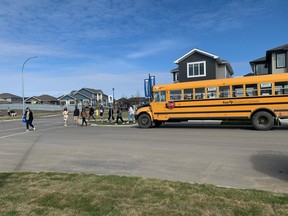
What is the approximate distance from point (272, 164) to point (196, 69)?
31486 mm

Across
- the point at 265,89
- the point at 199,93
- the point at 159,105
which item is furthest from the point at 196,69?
the point at 265,89

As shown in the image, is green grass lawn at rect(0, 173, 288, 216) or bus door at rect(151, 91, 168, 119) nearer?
green grass lawn at rect(0, 173, 288, 216)

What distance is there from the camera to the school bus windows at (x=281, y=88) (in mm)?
15578

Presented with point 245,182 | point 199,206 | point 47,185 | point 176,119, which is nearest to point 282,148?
point 245,182

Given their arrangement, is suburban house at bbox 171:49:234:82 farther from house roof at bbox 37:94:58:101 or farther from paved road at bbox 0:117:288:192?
house roof at bbox 37:94:58:101

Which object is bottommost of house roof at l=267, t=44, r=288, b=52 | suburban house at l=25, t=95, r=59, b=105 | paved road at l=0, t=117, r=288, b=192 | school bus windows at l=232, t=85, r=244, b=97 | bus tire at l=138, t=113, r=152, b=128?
paved road at l=0, t=117, r=288, b=192

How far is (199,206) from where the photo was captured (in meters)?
4.50

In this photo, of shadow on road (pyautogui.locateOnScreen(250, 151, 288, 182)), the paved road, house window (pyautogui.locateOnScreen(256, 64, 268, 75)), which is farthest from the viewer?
house window (pyautogui.locateOnScreen(256, 64, 268, 75))

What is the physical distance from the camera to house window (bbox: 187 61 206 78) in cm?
3803

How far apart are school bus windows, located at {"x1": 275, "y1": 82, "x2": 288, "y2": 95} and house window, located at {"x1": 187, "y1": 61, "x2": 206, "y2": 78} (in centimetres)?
2251

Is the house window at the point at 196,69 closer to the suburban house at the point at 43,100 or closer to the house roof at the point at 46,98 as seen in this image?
the suburban house at the point at 43,100

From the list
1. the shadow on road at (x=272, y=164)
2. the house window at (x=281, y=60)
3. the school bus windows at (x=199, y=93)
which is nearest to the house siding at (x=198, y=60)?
the house window at (x=281, y=60)

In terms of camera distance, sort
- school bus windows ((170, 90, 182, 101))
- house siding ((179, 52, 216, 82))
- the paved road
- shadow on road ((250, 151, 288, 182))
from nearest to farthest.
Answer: the paved road → shadow on road ((250, 151, 288, 182)) → school bus windows ((170, 90, 182, 101)) → house siding ((179, 52, 216, 82))

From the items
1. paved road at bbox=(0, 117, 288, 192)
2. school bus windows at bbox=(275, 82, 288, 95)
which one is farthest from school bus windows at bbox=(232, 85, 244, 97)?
paved road at bbox=(0, 117, 288, 192)
